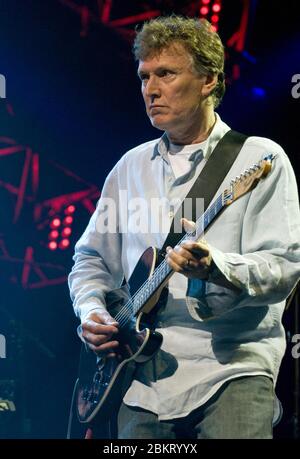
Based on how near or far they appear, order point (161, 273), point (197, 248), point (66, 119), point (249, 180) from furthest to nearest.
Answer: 1. point (66, 119)
2. point (161, 273)
3. point (249, 180)
4. point (197, 248)

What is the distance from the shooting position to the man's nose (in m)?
3.31

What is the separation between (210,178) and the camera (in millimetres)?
3090

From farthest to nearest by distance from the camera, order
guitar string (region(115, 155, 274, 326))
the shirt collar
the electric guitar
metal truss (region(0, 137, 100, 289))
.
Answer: metal truss (region(0, 137, 100, 289)) → the shirt collar → the electric guitar → guitar string (region(115, 155, 274, 326))

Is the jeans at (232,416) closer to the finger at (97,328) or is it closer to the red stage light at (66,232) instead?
the finger at (97,328)

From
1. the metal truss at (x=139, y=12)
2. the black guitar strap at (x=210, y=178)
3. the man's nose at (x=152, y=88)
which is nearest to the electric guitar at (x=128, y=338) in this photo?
the black guitar strap at (x=210, y=178)

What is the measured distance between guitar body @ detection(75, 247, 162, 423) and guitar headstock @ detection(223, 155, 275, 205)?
51 cm

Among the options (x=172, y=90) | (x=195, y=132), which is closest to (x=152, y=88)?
(x=172, y=90)

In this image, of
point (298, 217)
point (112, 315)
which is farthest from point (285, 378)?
point (298, 217)

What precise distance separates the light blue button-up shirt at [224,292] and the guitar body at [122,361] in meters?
0.06

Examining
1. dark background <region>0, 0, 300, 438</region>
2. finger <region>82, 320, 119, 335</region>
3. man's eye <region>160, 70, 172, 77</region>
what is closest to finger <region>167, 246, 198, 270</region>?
finger <region>82, 320, 119, 335</region>

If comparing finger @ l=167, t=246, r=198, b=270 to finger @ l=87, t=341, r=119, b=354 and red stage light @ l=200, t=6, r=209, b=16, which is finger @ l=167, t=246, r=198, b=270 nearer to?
finger @ l=87, t=341, r=119, b=354

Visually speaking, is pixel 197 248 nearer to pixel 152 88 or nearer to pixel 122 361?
pixel 122 361

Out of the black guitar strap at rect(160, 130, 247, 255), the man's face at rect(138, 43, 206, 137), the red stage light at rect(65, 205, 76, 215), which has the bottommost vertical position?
the red stage light at rect(65, 205, 76, 215)

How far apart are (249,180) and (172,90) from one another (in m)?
0.86
